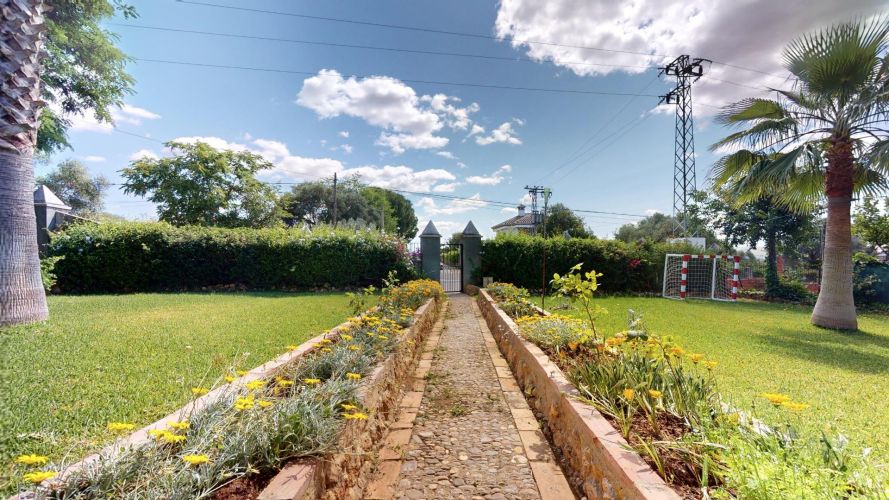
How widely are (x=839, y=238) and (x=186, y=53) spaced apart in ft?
53.9

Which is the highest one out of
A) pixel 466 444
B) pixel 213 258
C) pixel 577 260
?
pixel 577 260

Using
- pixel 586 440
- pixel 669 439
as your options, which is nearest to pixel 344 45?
pixel 586 440

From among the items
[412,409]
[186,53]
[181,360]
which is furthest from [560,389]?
[186,53]

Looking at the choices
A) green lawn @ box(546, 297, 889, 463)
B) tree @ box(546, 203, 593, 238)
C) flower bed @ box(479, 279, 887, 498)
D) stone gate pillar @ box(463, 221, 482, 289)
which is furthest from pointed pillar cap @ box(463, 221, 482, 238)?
tree @ box(546, 203, 593, 238)

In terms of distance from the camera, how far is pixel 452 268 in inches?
512

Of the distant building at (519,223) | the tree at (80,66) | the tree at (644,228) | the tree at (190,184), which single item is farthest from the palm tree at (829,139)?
the tree at (644,228)

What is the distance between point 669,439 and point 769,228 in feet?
56.7

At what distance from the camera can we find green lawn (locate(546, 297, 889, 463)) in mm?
2664

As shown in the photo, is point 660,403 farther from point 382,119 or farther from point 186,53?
point 382,119

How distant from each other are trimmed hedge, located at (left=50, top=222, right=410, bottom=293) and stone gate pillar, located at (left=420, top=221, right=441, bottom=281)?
0.74 metres

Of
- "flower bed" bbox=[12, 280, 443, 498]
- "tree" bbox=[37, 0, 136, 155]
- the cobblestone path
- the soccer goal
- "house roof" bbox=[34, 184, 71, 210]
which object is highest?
"tree" bbox=[37, 0, 136, 155]

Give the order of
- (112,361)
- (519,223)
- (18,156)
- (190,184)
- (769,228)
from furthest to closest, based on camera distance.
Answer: (519,223) < (190,184) < (769,228) < (18,156) < (112,361)

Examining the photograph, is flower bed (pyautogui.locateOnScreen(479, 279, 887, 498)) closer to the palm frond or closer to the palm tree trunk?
the palm tree trunk

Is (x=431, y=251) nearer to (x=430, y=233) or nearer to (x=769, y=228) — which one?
(x=430, y=233)
